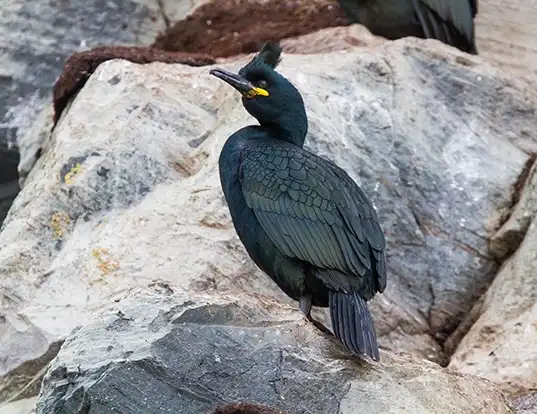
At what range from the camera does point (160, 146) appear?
6477 mm

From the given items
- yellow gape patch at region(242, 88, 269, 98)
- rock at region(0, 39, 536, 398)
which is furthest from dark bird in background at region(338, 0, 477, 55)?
yellow gape patch at region(242, 88, 269, 98)

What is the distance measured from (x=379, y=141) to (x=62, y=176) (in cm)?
180

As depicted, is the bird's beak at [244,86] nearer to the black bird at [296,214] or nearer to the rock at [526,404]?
the black bird at [296,214]

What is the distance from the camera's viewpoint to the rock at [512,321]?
5336mm

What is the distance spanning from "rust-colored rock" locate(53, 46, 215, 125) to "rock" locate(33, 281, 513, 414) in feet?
10.8

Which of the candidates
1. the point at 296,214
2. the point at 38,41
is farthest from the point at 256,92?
the point at 38,41

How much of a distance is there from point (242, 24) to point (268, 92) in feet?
12.8

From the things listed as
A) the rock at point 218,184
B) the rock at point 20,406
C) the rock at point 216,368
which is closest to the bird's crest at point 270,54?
the rock at point 216,368

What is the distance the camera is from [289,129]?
4953mm

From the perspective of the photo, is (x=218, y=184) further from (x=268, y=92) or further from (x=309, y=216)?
(x=309, y=216)

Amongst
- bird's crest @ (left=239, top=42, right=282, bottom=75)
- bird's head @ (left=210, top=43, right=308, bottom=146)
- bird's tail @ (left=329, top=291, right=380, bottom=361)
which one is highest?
bird's crest @ (left=239, top=42, right=282, bottom=75)

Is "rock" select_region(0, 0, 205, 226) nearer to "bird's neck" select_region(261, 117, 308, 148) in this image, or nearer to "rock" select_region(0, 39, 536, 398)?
"rock" select_region(0, 39, 536, 398)

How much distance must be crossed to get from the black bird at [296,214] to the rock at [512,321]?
1.09 metres

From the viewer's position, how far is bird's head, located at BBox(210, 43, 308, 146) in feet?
15.8
